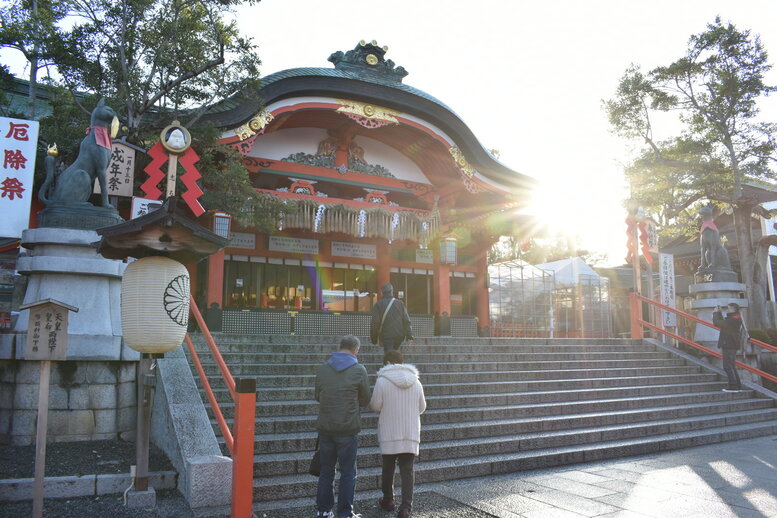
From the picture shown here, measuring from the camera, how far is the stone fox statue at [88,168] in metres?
7.39

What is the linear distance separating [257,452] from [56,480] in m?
1.86

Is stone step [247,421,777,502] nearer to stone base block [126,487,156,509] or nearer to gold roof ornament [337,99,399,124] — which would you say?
stone base block [126,487,156,509]

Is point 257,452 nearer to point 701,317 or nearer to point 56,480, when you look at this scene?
point 56,480

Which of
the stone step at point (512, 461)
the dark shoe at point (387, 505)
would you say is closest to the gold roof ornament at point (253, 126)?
the stone step at point (512, 461)

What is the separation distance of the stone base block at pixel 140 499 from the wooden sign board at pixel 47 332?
4.61 ft

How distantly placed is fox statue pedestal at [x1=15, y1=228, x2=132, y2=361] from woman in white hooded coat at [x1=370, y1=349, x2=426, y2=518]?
3.54 metres

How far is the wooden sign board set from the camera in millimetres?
4531

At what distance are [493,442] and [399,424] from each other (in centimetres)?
244

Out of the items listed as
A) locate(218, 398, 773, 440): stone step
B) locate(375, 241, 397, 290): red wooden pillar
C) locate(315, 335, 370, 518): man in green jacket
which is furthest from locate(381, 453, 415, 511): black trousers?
locate(375, 241, 397, 290): red wooden pillar

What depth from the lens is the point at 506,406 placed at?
8.37 metres

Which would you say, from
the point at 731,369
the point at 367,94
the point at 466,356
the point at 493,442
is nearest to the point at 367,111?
the point at 367,94

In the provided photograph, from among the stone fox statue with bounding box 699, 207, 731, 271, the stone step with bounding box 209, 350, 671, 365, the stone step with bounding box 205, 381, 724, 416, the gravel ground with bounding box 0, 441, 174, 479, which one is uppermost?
the stone fox statue with bounding box 699, 207, 731, 271

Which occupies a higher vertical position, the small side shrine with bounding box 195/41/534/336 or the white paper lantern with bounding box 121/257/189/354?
the small side shrine with bounding box 195/41/534/336

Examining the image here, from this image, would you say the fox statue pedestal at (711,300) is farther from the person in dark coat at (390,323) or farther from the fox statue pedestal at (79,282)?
the fox statue pedestal at (79,282)
